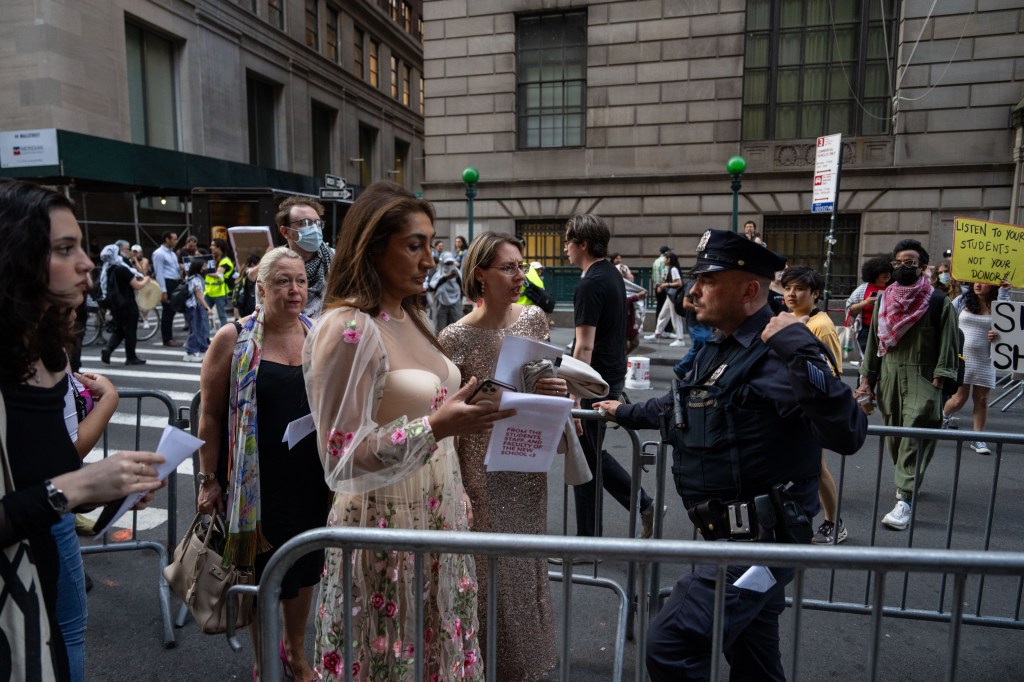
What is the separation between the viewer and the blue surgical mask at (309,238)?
16.1 feet

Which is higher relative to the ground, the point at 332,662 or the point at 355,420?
the point at 355,420

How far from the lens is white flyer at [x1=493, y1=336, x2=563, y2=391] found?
227cm

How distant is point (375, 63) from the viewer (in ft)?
135

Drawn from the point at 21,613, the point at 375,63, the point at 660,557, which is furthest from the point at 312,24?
the point at 660,557

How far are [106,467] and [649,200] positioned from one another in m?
19.0

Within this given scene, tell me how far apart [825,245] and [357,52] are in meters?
30.9

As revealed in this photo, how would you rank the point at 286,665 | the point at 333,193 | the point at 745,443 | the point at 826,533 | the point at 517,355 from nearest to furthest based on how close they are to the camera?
the point at 517,355, the point at 745,443, the point at 286,665, the point at 826,533, the point at 333,193

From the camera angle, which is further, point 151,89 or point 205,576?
point 151,89

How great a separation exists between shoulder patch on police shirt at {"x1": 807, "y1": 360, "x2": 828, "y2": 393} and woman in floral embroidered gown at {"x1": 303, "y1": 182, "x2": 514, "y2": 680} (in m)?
1.04

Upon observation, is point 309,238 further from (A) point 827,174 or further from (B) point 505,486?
(A) point 827,174

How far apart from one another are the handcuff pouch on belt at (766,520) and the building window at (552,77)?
1872 centimetres

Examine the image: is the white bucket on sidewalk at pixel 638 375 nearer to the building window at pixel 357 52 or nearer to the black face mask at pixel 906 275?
the black face mask at pixel 906 275

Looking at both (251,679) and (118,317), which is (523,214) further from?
(251,679)

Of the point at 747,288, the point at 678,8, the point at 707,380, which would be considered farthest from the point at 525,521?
the point at 678,8
